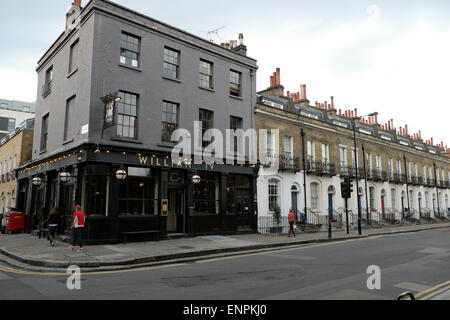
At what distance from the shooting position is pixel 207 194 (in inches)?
723

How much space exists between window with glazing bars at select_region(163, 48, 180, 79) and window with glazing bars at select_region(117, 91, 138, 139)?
8.30 feet

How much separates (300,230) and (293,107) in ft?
29.9

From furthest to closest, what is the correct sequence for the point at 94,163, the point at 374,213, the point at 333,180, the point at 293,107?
the point at 374,213
the point at 333,180
the point at 293,107
the point at 94,163

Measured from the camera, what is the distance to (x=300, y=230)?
69.6 ft

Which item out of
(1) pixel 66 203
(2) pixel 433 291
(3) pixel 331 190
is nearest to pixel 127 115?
(1) pixel 66 203

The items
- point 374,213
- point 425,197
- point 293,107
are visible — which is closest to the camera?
point 293,107

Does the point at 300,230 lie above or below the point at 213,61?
below

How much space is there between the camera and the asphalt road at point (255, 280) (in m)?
6.71

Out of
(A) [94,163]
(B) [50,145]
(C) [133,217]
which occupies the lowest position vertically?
(C) [133,217]

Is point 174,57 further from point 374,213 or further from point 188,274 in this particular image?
point 374,213

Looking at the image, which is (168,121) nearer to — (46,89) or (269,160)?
(269,160)

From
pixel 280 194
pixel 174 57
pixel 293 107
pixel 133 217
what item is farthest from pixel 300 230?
pixel 174 57

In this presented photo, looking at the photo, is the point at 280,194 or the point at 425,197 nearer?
the point at 280,194

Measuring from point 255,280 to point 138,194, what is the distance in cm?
913
